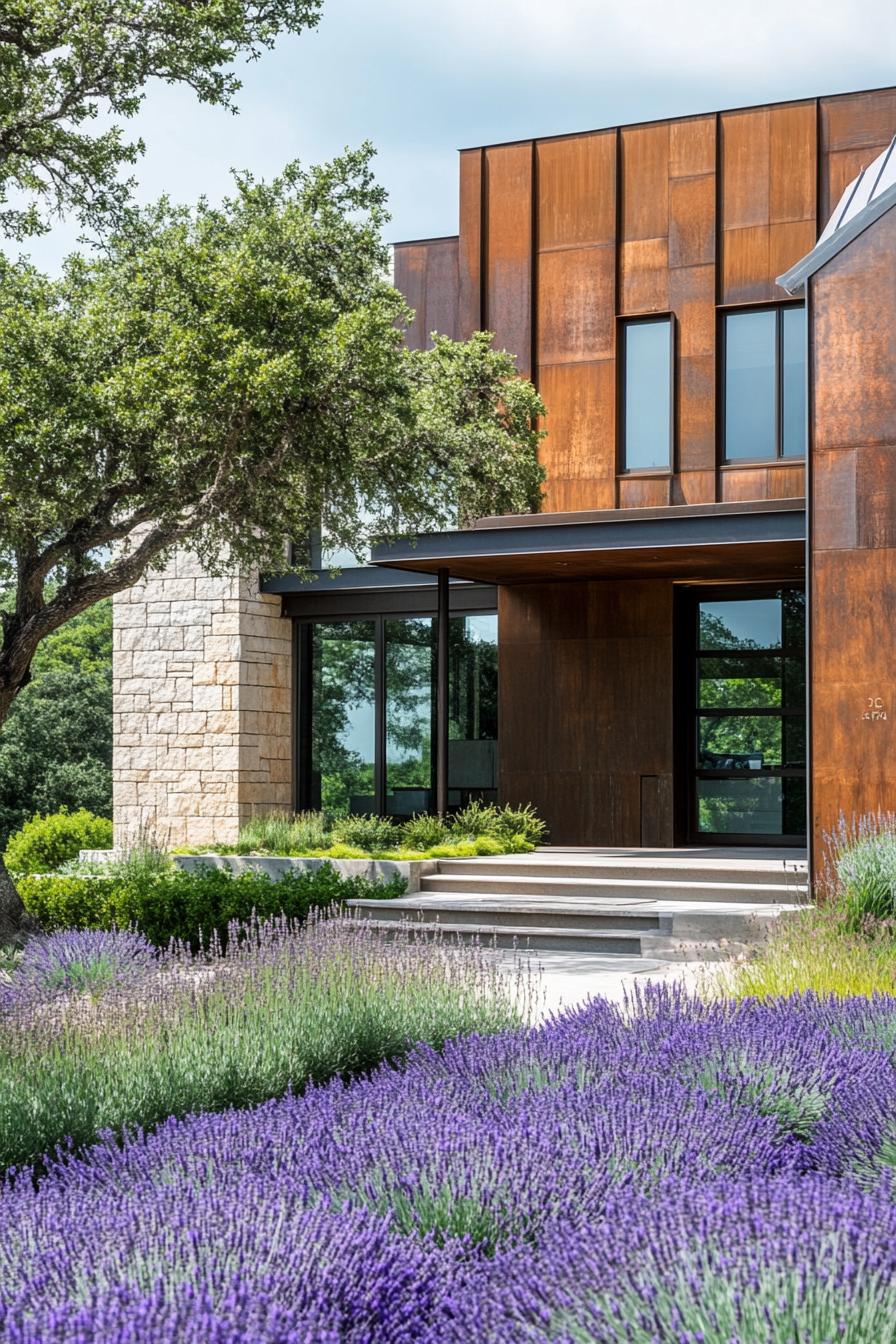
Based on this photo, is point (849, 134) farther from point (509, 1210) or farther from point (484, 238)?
point (509, 1210)

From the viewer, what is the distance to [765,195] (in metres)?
17.9

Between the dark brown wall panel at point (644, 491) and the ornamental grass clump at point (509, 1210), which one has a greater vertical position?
the dark brown wall panel at point (644, 491)

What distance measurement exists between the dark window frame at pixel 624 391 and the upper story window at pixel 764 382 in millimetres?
630

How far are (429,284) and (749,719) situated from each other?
24.0ft

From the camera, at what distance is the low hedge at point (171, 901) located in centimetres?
1268

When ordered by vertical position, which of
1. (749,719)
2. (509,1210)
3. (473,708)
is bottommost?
(509,1210)

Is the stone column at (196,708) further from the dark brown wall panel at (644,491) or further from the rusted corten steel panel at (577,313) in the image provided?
the dark brown wall panel at (644,491)

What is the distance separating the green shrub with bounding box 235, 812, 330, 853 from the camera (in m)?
17.3

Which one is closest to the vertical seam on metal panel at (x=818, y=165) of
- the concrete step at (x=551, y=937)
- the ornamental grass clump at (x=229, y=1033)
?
the concrete step at (x=551, y=937)

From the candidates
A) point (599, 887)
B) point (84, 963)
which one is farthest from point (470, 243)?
point (84, 963)

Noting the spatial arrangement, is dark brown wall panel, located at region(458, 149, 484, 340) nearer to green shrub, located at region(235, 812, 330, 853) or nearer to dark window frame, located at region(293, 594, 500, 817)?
dark window frame, located at region(293, 594, 500, 817)

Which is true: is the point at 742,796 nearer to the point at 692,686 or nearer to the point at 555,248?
the point at 692,686

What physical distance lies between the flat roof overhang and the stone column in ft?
11.8

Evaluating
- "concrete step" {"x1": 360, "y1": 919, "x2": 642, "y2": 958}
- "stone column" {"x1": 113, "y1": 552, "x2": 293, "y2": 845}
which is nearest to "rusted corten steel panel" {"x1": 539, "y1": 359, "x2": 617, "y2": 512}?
"stone column" {"x1": 113, "y1": 552, "x2": 293, "y2": 845}
